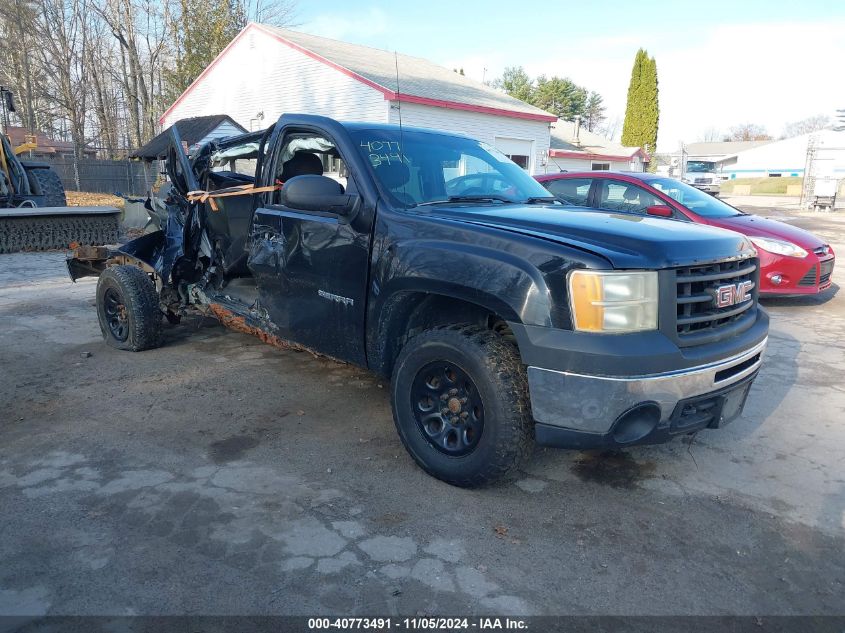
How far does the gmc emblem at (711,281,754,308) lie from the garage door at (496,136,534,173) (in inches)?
797

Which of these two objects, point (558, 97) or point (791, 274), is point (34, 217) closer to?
point (791, 274)

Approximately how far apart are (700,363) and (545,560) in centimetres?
114

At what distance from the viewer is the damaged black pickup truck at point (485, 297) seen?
111 inches

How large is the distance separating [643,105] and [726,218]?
39695 mm

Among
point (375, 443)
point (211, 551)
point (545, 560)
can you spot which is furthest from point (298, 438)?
point (545, 560)

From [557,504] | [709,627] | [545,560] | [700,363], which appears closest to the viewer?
[709,627]

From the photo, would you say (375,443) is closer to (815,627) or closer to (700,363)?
(700,363)

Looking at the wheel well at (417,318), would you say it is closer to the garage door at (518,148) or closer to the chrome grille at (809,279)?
the chrome grille at (809,279)

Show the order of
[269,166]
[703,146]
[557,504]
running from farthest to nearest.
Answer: [703,146], [269,166], [557,504]

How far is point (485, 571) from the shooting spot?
265cm

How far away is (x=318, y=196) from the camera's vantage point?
12.0 ft

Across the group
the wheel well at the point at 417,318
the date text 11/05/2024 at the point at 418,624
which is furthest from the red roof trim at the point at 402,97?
the date text 11/05/2024 at the point at 418,624

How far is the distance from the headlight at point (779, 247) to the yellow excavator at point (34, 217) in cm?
1070

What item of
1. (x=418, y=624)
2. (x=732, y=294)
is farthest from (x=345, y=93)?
(x=418, y=624)
